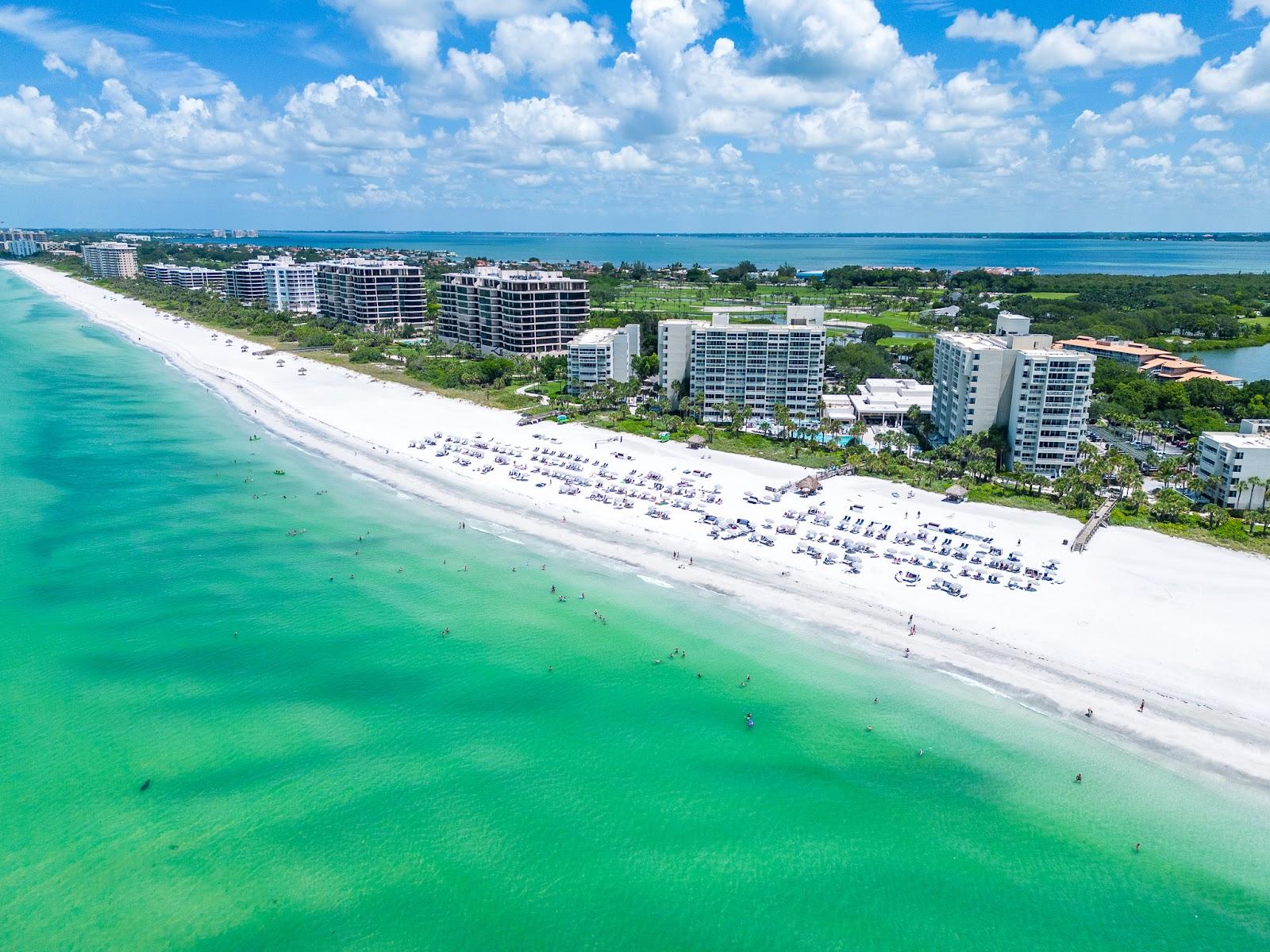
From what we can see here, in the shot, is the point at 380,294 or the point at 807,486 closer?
the point at 807,486

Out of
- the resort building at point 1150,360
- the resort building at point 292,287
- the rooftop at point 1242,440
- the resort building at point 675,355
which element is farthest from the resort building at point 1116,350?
the resort building at point 292,287

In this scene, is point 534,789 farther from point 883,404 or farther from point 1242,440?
point 883,404

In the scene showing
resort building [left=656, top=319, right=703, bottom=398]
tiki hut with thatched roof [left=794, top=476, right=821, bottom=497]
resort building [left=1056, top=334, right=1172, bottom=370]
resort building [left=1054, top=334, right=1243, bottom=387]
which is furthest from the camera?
resort building [left=1056, top=334, right=1172, bottom=370]

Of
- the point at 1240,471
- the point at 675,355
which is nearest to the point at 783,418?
the point at 675,355

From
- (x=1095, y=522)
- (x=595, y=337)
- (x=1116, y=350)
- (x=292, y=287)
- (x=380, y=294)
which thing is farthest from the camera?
(x=292, y=287)

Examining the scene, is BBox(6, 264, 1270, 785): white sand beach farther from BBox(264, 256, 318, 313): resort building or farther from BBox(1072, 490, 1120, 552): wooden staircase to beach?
BBox(264, 256, 318, 313): resort building

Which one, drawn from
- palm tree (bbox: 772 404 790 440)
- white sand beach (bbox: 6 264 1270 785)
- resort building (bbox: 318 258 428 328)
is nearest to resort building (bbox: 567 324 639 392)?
white sand beach (bbox: 6 264 1270 785)
